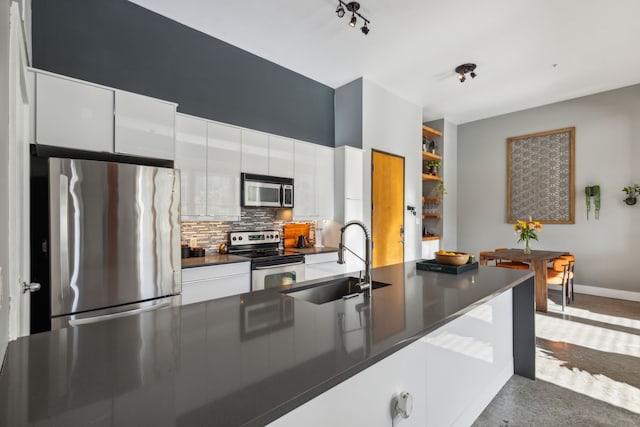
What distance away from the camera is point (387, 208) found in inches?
194

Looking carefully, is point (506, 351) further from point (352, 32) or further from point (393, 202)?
point (352, 32)

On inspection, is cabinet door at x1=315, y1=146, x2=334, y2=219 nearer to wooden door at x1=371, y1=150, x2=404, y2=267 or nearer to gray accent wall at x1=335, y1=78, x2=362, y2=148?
gray accent wall at x1=335, y1=78, x2=362, y2=148

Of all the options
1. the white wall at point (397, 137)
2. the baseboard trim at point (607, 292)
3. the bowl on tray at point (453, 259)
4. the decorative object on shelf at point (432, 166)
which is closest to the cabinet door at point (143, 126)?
the bowl on tray at point (453, 259)

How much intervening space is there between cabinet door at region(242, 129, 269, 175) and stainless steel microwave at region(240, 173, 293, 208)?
0.26 feet

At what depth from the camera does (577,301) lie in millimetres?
4793

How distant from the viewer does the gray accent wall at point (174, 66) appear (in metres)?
2.60

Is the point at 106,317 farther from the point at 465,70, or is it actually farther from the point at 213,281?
the point at 465,70

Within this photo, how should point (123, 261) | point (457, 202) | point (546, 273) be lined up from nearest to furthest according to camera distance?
point (123, 261) → point (546, 273) → point (457, 202)

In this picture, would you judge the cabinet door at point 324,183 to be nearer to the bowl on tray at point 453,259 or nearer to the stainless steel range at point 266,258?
the stainless steel range at point 266,258

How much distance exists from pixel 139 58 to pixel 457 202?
6139 millimetres

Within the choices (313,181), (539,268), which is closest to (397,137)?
(313,181)

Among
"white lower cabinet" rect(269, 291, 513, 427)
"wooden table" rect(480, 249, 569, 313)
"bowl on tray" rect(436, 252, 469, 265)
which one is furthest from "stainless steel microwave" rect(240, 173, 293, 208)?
"wooden table" rect(480, 249, 569, 313)

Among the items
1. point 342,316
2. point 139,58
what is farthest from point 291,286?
point 139,58

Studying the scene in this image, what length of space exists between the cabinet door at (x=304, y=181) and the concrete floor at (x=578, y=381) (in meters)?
2.65
